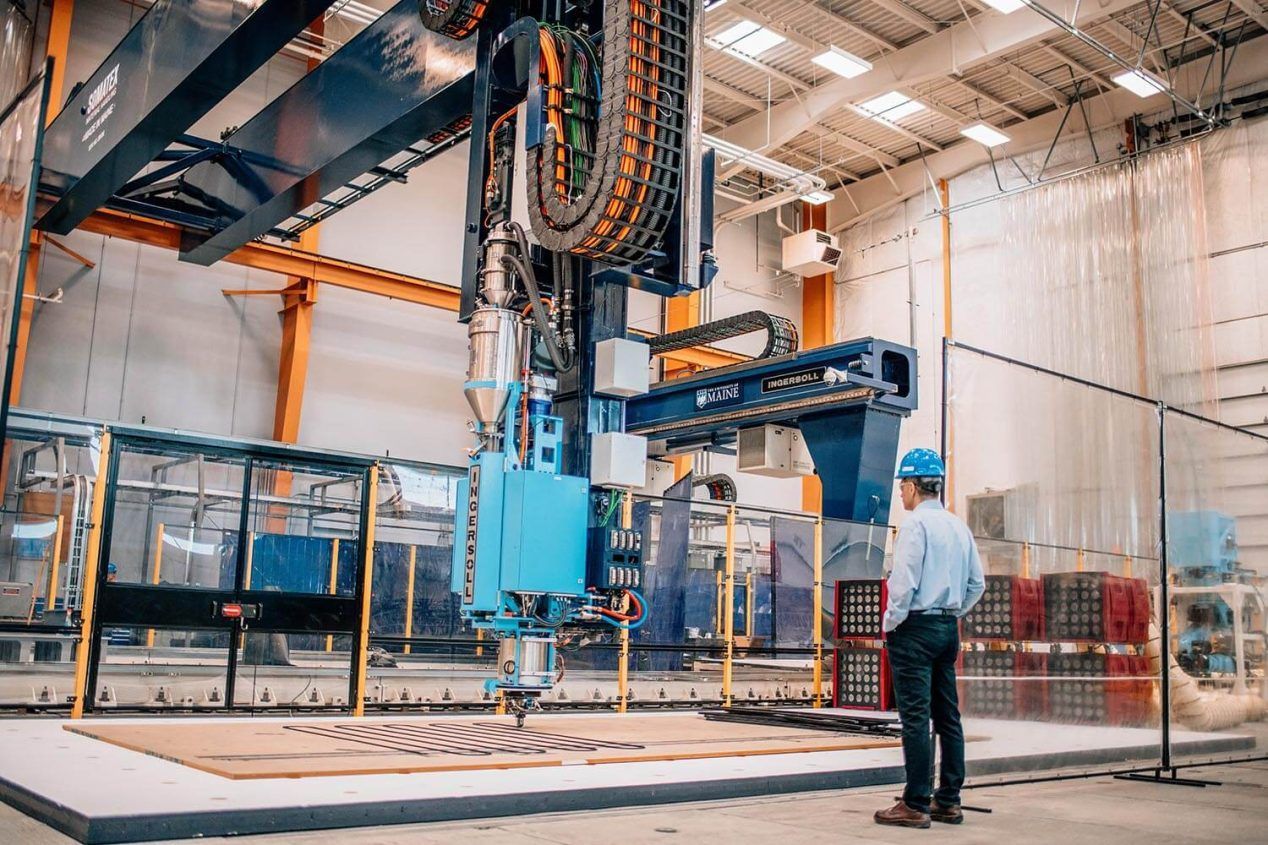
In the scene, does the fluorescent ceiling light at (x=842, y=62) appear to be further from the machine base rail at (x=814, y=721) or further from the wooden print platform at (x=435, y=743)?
the wooden print platform at (x=435, y=743)

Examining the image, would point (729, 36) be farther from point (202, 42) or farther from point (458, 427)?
point (202, 42)

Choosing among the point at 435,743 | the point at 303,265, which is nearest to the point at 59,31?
the point at 303,265

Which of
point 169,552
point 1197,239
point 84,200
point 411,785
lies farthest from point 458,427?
point 411,785

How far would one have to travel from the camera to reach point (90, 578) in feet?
24.9

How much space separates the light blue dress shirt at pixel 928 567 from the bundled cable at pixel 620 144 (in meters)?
2.08

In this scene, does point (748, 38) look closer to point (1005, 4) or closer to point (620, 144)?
point (1005, 4)

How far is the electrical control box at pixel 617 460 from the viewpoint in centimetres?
648

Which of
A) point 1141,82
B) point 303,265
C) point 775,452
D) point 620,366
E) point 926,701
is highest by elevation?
point 1141,82

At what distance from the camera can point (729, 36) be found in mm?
16594

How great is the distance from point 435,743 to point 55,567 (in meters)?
3.90

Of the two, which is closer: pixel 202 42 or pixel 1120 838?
pixel 1120 838

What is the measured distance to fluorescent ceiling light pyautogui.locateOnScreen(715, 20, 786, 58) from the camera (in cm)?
1634

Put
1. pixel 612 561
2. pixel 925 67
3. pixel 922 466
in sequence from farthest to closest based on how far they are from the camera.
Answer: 1. pixel 925 67
2. pixel 612 561
3. pixel 922 466

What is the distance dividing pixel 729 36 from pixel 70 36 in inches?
356
